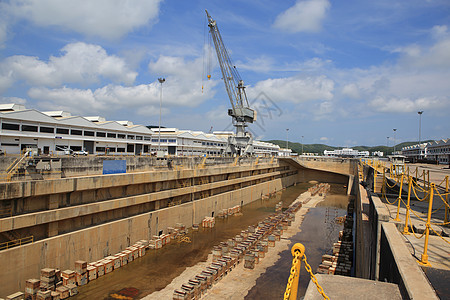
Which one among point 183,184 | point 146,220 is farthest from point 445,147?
point 146,220

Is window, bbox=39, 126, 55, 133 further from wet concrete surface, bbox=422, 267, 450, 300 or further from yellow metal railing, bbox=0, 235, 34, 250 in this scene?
wet concrete surface, bbox=422, 267, 450, 300

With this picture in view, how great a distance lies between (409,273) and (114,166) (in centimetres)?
1953

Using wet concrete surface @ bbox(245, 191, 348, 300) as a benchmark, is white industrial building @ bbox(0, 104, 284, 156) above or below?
above

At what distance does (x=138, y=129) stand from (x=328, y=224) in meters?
32.6

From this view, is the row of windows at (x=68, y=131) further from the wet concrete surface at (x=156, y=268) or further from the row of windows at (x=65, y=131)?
the wet concrete surface at (x=156, y=268)

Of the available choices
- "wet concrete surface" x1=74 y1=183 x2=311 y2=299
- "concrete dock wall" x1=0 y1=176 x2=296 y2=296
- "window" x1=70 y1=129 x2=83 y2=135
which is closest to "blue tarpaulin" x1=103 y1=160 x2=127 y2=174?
"concrete dock wall" x1=0 y1=176 x2=296 y2=296

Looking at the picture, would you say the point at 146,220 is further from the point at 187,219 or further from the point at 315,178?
the point at 315,178

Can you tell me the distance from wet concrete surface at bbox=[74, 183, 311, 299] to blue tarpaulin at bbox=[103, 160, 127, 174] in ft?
21.8

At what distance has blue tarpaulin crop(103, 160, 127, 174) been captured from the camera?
2025 cm

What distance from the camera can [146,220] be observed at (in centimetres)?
2261

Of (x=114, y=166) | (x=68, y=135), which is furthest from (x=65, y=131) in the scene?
(x=114, y=166)

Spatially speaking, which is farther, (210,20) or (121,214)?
(210,20)

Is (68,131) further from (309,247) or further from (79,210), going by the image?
(309,247)

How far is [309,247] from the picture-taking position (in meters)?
23.6
